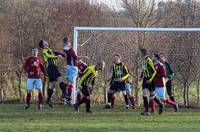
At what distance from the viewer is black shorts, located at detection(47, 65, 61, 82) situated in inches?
752

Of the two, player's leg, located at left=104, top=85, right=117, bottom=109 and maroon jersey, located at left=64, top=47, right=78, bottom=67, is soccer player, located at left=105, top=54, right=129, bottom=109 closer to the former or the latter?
player's leg, located at left=104, top=85, right=117, bottom=109

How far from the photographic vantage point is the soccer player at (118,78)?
19438 millimetres

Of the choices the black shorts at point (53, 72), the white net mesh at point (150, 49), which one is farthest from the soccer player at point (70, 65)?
the white net mesh at point (150, 49)

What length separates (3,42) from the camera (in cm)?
2297

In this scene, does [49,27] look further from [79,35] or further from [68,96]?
[68,96]

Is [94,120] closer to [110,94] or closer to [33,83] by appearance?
[33,83]

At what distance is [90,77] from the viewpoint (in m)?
17.6

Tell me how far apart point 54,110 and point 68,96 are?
3.36 feet

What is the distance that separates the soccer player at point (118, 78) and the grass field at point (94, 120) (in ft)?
2.20

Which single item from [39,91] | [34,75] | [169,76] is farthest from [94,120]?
[169,76]

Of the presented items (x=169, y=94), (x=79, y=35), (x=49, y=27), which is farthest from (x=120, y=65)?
(x=49, y=27)

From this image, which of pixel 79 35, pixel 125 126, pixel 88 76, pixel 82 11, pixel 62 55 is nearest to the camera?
pixel 125 126

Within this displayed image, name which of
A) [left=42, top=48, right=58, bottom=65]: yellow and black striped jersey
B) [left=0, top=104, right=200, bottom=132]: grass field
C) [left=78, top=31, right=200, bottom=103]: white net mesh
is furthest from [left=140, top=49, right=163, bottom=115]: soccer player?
[left=78, top=31, right=200, bottom=103]: white net mesh

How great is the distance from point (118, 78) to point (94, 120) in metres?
3.76
